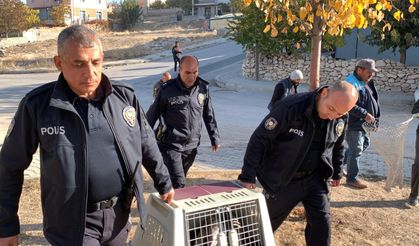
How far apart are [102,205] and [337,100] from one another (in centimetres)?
182

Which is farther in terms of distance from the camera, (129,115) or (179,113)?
(179,113)

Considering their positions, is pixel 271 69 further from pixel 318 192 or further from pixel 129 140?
pixel 129 140

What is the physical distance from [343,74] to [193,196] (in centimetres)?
1420

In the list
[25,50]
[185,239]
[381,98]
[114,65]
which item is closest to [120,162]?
[185,239]

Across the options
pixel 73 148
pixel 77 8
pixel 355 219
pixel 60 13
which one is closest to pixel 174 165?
pixel 355 219

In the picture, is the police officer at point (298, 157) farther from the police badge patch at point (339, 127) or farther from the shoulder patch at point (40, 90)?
the shoulder patch at point (40, 90)

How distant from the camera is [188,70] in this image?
4.53 meters

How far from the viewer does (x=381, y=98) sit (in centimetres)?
1381

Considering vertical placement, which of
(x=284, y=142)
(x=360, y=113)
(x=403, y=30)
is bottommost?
(x=360, y=113)

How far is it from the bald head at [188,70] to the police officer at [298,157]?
1.30m

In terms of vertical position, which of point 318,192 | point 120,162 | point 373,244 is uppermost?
point 120,162

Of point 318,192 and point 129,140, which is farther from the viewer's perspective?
point 318,192

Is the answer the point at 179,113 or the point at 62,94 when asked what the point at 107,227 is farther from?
the point at 179,113

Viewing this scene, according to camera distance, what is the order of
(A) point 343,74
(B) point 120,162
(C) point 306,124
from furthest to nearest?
(A) point 343,74 < (C) point 306,124 < (B) point 120,162
